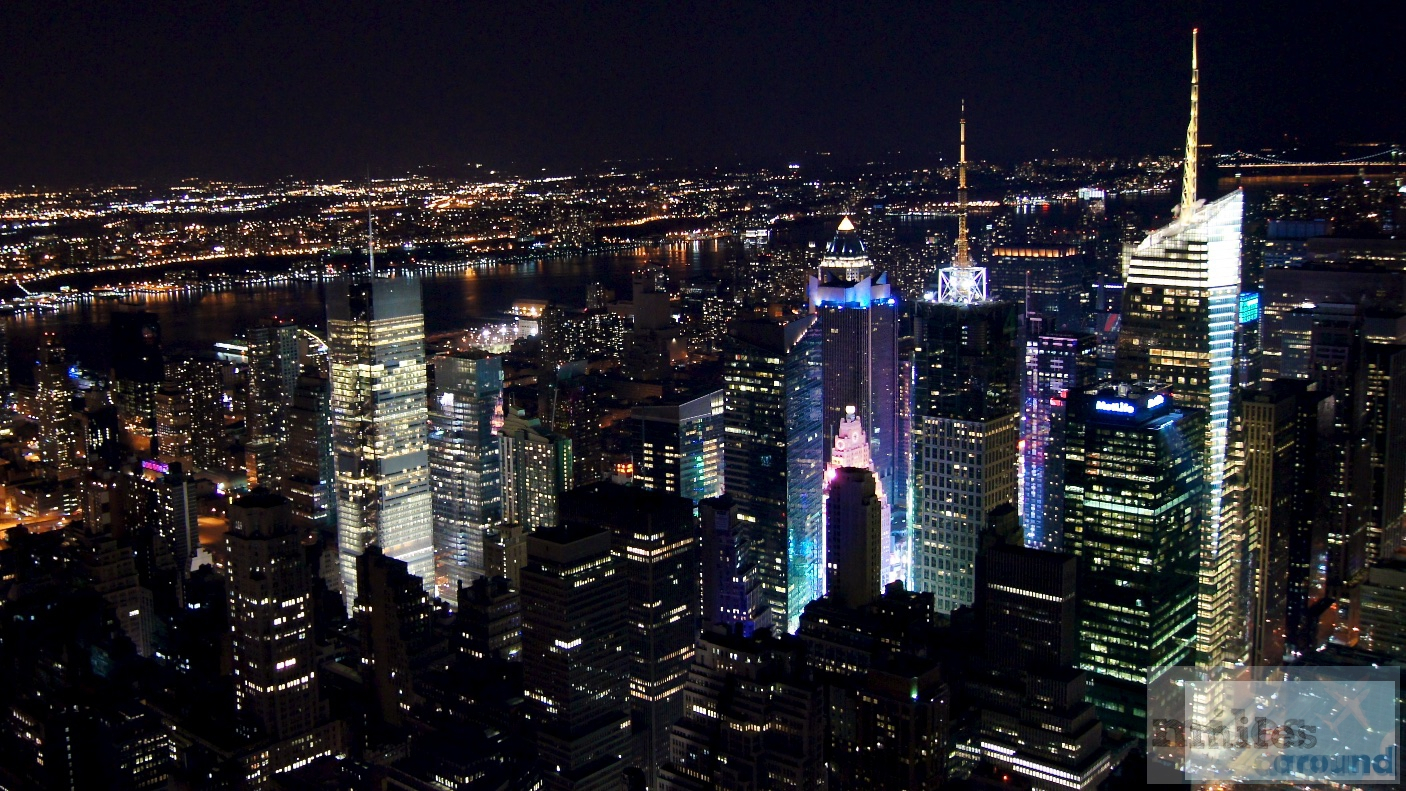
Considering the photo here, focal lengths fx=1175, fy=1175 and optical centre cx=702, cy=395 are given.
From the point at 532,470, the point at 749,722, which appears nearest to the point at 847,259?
the point at 532,470

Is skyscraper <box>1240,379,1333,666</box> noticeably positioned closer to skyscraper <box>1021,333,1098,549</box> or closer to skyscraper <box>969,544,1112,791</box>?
skyscraper <box>1021,333,1098,549</box>

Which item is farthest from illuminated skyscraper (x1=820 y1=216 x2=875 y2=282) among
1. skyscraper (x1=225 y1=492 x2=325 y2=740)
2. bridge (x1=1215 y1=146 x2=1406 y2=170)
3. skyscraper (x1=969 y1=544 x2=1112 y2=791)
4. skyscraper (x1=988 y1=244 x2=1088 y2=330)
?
skyscraper (x1=225 y1=492 x2=325 y2=740)

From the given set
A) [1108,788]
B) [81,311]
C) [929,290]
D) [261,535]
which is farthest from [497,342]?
[1108,788]

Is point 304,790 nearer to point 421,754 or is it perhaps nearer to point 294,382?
point 421,754

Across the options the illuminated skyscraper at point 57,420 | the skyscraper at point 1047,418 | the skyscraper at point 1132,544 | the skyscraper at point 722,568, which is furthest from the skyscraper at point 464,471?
the skyscraper at point 1132,544

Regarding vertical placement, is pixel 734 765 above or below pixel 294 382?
below

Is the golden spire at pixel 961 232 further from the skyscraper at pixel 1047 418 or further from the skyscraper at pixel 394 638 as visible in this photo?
the skyscraper at pixel 394 638
